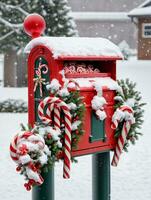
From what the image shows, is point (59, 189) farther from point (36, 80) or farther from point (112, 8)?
Result: point (112, 8)

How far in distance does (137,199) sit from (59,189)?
122cm

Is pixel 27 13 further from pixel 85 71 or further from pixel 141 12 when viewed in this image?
pixel 141 12

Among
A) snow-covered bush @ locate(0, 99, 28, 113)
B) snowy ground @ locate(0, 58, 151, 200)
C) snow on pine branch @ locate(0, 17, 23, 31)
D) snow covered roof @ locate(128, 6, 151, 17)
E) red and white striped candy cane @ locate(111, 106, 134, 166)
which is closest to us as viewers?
red and white striped candy cane @ locate(111, 106, 134, 166)

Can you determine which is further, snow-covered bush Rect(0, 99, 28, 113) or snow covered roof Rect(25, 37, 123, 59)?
snow-covered bush Rect(0, 99, 28, 113)

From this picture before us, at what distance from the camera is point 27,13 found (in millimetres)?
16672

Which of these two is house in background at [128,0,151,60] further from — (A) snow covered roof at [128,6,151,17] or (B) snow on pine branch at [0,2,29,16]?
(B) snow on pine branch at [0,2,29,16]

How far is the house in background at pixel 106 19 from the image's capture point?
5206 centimetres

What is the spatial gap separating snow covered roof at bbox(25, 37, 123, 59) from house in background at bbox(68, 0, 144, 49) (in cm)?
4531

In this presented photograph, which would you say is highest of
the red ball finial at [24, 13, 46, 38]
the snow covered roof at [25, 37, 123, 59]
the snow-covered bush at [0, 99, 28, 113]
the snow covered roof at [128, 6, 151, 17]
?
the snow covered roof at [128, 6, 151, 17]

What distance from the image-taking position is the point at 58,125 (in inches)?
221

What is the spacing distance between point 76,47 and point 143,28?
27.7 m

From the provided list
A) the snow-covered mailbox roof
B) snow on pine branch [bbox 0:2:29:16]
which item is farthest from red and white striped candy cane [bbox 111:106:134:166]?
snow on pine branch [bbox 0:2:29:16]

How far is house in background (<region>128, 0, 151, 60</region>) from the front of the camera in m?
32.3

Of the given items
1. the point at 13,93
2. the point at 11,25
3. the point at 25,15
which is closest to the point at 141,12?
the point at 13,93
